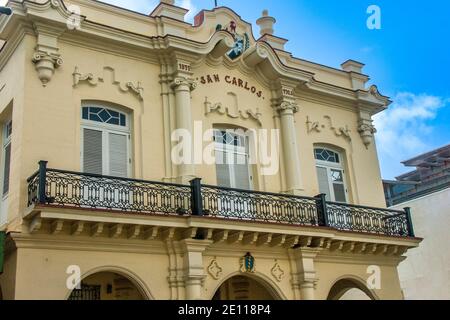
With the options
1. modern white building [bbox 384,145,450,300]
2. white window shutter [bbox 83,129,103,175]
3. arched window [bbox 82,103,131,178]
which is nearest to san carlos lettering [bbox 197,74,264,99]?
arched window [bbox 82,103,131,178]

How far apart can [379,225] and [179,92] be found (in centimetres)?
700

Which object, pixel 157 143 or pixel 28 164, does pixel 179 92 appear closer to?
pixel 157 143

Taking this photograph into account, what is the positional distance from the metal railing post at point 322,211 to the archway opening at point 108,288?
5028 mm

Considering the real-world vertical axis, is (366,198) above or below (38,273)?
above

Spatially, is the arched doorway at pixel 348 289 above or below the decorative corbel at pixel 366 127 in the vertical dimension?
below

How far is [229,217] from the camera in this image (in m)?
14.5

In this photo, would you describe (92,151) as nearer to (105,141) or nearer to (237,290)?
(105,141)

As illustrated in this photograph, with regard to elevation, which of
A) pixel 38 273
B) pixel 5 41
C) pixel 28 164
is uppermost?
pixel 5 41

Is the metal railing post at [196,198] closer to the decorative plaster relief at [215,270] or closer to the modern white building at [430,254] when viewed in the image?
the decorative plaster relief at [215,270]

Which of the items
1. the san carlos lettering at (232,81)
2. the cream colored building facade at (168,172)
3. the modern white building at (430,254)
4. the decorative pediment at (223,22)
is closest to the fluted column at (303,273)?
the cream colored building facade at (168,172)

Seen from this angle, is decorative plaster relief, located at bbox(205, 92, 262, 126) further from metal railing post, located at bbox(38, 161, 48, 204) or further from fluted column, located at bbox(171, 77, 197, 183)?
metal railing post, located at bbox(38, 161, 48, 204)

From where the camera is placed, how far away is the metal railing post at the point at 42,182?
39.1ft
